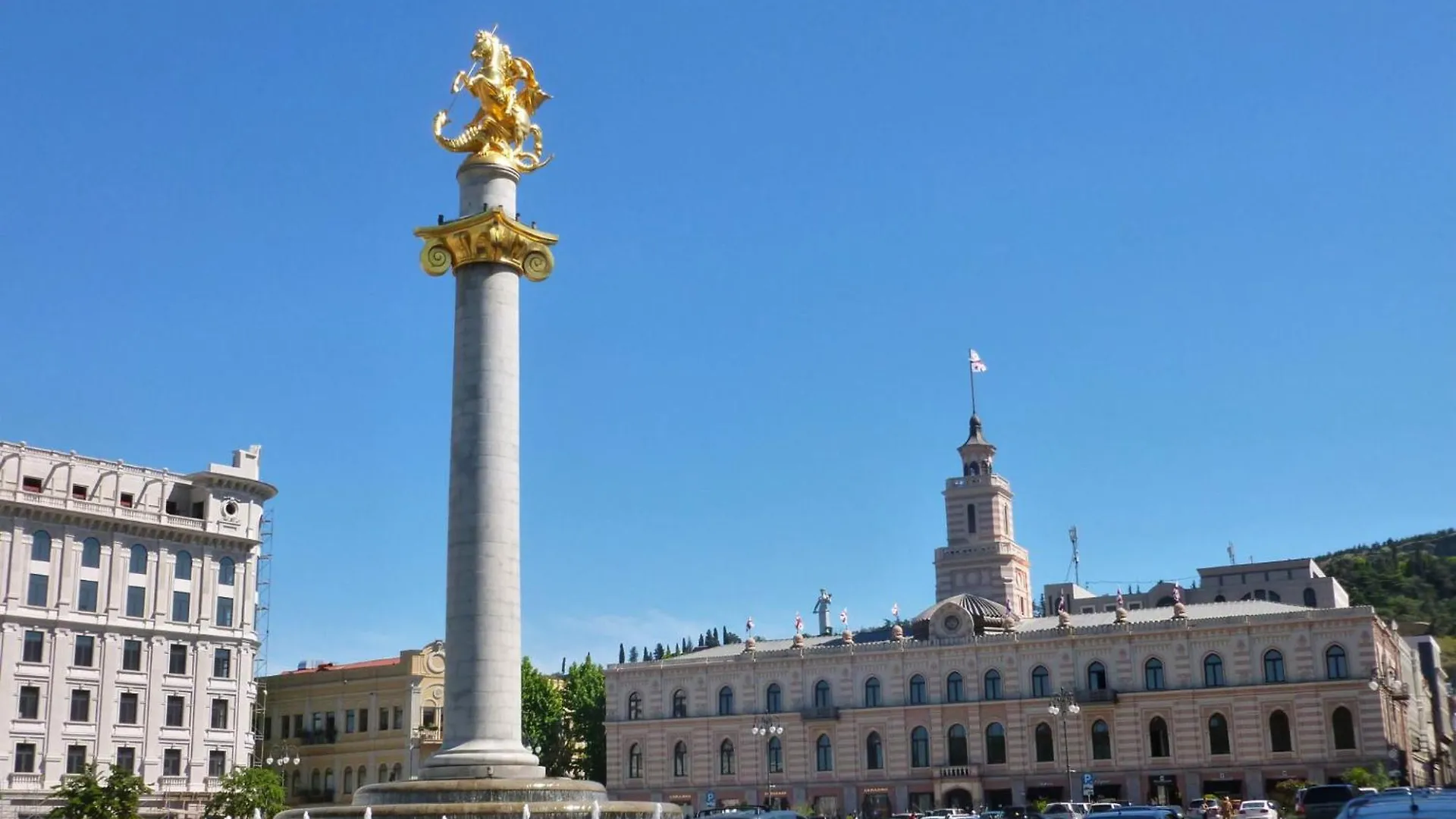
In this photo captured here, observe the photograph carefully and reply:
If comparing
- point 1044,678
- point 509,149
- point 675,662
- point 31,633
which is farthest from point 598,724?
point 509,149

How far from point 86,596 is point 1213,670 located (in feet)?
191

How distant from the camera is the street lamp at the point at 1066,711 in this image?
76.3m

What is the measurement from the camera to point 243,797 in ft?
222

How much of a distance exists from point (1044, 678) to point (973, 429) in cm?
3393

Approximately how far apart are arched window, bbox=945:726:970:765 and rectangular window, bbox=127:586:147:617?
146ft

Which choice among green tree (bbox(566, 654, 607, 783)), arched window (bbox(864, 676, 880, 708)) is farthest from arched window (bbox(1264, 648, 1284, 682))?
green tree (bbox(566, 654, 607, 783))

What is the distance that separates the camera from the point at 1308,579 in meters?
113

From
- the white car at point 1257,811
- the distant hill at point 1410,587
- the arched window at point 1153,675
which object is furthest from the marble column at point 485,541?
the distant hill at point 1410,587

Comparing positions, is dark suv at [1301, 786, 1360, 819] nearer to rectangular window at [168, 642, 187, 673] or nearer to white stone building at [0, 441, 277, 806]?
white stone building at [0, 441, 277, 806]

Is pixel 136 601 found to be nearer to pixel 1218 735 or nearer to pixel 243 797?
pixel 243 797

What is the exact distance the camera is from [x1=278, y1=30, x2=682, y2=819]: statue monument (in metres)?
31.0

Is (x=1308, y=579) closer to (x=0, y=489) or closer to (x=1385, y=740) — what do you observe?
(x=1385, y=740)

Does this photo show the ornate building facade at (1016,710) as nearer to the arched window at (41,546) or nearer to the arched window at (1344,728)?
the arched window at (1344,728)

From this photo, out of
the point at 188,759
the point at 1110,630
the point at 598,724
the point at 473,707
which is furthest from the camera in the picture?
the point at 598,724
